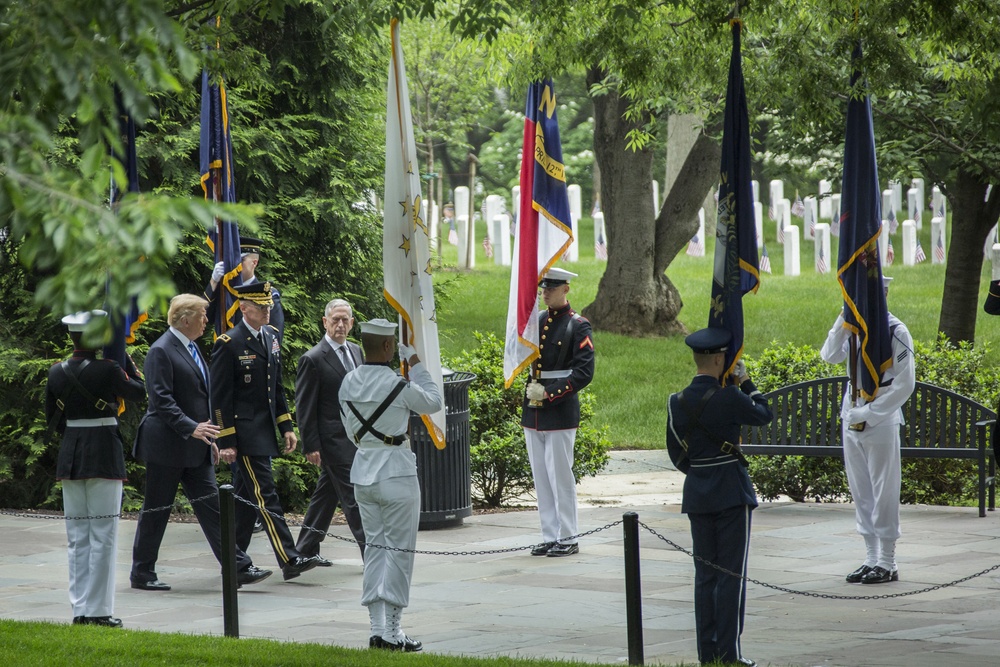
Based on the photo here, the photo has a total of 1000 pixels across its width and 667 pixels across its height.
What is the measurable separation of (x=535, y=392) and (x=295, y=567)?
2.31 metres

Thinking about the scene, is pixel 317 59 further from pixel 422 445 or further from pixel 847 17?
pixel 847 17

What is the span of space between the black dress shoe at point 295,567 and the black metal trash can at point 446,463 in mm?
1969

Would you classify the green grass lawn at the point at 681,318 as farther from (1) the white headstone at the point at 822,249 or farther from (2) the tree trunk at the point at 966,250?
(2) the tree trunk at the point at 966,250

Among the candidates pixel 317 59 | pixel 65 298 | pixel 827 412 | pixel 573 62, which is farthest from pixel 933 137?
pixel 65 298

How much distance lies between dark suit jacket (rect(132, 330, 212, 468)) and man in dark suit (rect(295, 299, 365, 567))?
785 mm

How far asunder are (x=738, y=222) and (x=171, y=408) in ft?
13.3

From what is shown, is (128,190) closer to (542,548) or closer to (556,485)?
(556,485)

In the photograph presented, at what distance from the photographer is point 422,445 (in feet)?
37.8

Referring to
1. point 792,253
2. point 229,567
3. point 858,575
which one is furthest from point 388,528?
point 792,253

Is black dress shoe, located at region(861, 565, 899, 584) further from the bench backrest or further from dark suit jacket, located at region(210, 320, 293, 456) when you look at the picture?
dark suit jacket, located at region(210, 320, 293, 456)

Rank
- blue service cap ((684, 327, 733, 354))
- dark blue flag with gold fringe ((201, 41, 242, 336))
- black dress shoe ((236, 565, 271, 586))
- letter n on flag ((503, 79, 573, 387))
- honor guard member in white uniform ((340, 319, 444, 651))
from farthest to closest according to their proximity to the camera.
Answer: dark blue flag with gold fringe ((201, 41, 242, 336))
letter n on flag ((503, 79, 573, 387))
black dress shoe ((236, 565, 271, 586))
honor guard member in white uniform ((340, 319, 444, 651))
blue service cap ((684, 327, 733, 354))

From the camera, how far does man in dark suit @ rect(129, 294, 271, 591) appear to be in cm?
912

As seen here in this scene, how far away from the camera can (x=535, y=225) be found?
10.9 meters

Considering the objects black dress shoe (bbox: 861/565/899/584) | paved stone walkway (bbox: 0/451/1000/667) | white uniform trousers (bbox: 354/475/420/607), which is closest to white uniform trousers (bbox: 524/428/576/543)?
paved stone walkway (bbox: 0/451/1000/667)
